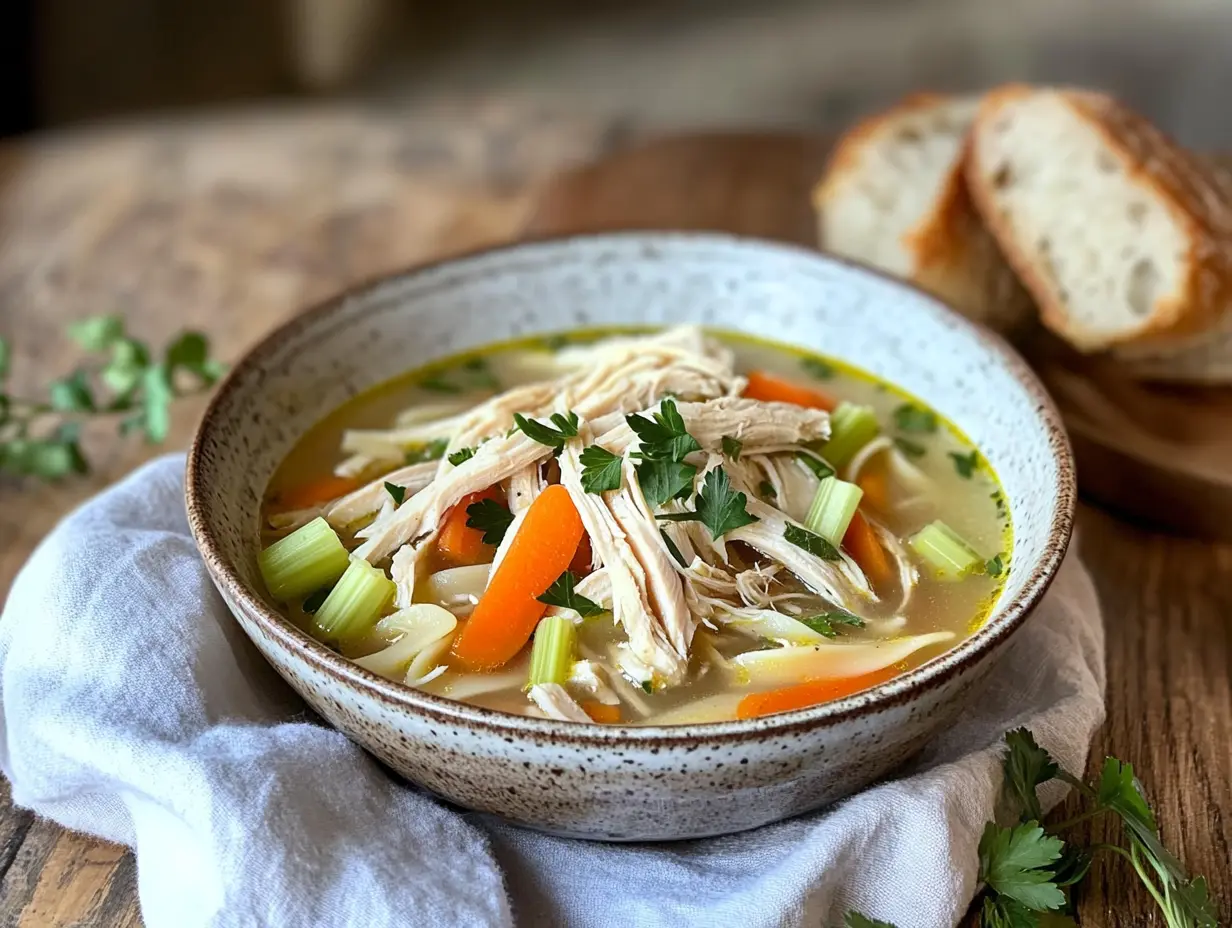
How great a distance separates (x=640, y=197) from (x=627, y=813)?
287cm

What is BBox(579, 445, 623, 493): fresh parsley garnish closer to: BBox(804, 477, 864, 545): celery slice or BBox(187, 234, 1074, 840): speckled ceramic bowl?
BBox(804, 477, 864, 545): celery slice

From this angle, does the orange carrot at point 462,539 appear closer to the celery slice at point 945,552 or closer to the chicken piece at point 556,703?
the chicken piece at point 556,703

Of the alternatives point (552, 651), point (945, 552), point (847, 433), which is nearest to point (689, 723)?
point (552, 651)

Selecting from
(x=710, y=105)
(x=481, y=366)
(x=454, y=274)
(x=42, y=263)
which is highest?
(x=454, y=274)

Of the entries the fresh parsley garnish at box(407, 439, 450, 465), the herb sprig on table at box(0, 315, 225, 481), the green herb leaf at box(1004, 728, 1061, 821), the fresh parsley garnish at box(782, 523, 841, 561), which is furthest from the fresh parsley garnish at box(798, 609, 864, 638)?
the herb sprig on table at box(0, 315, 225, 481)

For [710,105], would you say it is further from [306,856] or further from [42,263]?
[306,856]

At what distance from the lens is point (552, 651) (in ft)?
7.39

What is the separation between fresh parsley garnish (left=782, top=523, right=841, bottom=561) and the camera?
97.0 inches

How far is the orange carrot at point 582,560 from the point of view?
7.95 feet

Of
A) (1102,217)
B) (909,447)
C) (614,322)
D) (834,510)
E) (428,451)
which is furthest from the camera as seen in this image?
(1102,217)

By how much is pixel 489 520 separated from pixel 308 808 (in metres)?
0.64

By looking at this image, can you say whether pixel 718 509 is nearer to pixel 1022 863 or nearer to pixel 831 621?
pixel 831 621

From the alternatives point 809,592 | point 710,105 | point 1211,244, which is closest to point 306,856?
point 809,592

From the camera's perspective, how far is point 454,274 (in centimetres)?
328
